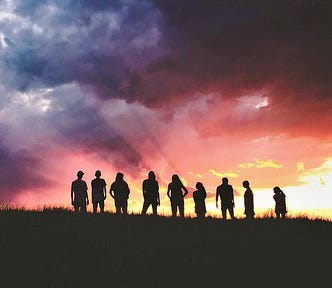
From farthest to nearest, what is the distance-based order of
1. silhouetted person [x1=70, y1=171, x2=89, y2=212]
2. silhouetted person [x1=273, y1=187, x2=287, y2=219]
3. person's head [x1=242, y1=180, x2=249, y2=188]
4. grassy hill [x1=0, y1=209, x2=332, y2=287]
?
1. silhouetted person [x1=273, y1=187, x2=287, y2=219]
2. person's head [x1=242, y1=180, x2=249, y2=188]
3. silhouetted person [x1=70, y1=171, x2=89, y2=212]
4. grassy hill [x1=0, y1=209, x2=332, y2=287]

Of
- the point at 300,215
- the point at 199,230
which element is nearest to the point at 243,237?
the point at 199,230

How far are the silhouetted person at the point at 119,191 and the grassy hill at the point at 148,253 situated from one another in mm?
2575

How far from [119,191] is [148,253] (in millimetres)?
7869

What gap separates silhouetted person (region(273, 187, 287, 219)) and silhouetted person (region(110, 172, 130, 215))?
25.8ft

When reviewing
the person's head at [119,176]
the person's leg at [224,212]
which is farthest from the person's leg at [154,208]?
the person's leg at [224,212]

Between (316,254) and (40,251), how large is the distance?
950 centimetres

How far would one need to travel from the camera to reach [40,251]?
17156mm

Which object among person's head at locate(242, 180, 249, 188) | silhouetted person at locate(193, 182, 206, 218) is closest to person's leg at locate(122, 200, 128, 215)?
silhouetted person at locate(193, 182, 206, 218)

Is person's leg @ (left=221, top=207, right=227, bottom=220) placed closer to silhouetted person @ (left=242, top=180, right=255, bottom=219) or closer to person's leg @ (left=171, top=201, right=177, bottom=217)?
silhouetted person @ (left=242, top=180, right=255, bottom=219)

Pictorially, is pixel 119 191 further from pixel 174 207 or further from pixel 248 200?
pixel 248 200

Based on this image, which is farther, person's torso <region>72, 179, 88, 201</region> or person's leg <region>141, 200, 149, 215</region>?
person's leg <region>141, 200, 149, 215</region>

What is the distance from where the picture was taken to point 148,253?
17562mm

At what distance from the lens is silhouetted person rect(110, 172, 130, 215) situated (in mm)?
25141

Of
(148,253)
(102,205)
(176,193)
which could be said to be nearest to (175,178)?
(176,193)
